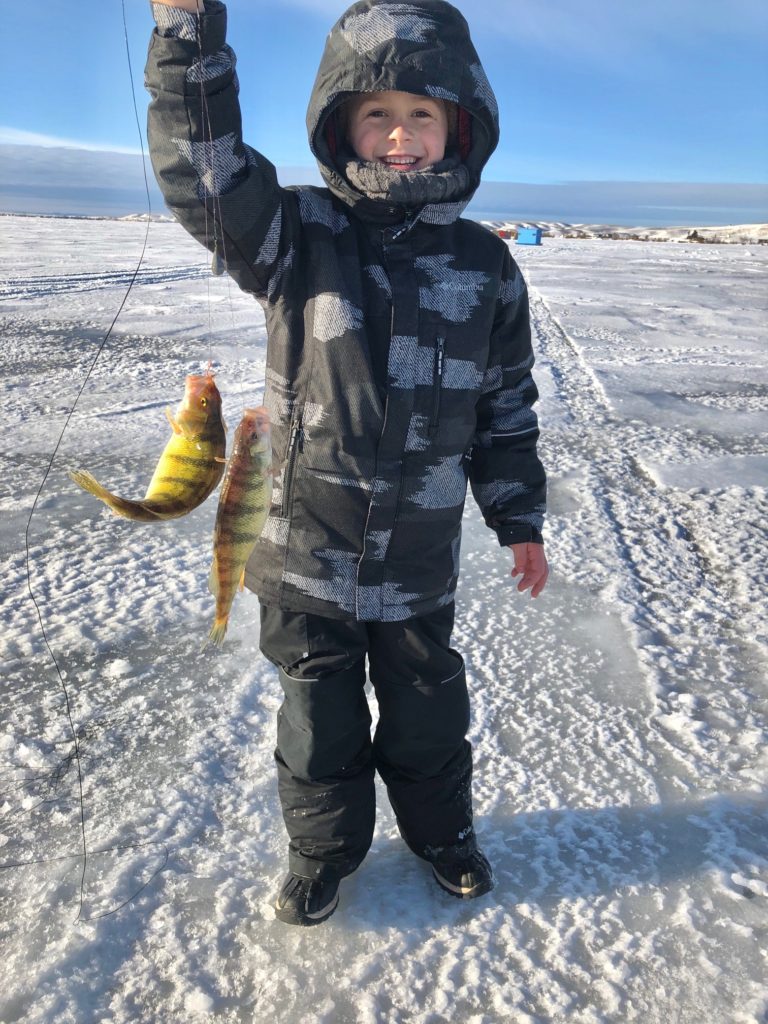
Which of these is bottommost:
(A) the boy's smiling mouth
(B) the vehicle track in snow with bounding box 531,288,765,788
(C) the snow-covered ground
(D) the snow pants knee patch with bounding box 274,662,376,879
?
(C) the snow-covered ground

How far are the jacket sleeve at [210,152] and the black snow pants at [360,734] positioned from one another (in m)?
0.89

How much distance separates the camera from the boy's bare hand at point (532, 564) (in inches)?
89.6

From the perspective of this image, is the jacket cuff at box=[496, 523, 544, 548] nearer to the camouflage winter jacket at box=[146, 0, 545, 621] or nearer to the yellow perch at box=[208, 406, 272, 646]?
the camouflage winter jacket at box=[146, 0, 545, 621]

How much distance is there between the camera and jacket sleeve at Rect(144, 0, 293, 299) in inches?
64.0

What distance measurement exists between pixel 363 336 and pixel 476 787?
1.34 metres

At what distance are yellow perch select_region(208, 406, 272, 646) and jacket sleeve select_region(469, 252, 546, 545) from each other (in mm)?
845

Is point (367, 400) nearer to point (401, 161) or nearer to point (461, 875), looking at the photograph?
point (401, 161)

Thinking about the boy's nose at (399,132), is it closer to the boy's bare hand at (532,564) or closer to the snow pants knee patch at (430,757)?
the boy's bare hand at (532,564)

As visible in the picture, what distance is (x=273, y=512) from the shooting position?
1913 millimetres

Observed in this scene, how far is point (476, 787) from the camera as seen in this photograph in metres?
2.29

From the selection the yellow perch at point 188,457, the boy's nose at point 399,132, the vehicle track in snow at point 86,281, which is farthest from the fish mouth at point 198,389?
the vehicle track in snow at point 86,281

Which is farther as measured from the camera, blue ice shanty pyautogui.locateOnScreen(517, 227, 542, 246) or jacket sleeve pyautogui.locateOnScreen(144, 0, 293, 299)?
blue ice shanty pyautogui.locateOnScreen(517, 227, 542, 246)

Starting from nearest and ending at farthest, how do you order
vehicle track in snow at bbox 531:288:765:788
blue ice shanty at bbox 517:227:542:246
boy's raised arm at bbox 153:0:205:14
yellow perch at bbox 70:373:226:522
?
yellow perch at bbox 70:373:226:522 < boy's raised arm at bbox 153:0:205:14 < vehicle track in snow at bbox 531:288:765:788 < blue ice shanty at bbox 517:227:542:246

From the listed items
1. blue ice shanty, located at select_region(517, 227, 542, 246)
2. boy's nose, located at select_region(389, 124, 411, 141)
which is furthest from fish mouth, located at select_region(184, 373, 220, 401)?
blue ice shanty, located at select_region(517, 227, 542, 246)
